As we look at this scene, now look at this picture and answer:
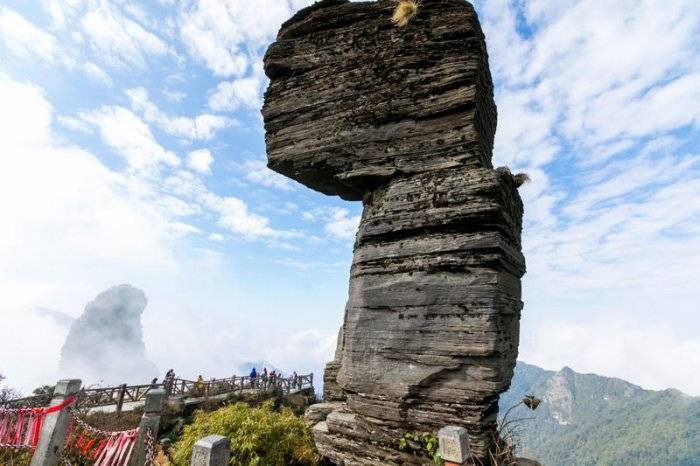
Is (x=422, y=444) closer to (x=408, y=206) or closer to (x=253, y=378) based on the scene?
(x=408, y=206)

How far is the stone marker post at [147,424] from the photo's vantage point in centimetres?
681

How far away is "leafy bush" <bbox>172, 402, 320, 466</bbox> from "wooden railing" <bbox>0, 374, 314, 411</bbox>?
35.2 ft

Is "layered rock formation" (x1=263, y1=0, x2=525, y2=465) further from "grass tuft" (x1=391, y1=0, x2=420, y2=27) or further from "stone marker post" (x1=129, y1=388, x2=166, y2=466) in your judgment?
"stone marker post" (x1=129, y1=388, x2=166, y2=466)

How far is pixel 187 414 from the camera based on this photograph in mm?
20781

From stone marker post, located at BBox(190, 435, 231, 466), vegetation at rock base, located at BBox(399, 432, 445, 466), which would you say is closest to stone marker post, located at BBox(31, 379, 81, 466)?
stone marker post, located at BBox(190, 435, 231, 466)

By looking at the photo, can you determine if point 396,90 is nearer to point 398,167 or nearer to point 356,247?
point 398,167

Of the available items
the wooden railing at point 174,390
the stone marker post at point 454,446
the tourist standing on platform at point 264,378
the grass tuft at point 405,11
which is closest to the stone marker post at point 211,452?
the stone marker post at point 454,446

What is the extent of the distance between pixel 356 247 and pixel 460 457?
438 cm

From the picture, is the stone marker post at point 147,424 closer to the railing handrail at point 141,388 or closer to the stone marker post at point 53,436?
the stone marker post at point 53,436

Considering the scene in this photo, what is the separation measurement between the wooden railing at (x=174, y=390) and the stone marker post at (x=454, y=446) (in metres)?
14.9

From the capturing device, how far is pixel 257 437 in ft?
22.6

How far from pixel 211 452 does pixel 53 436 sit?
5016mm

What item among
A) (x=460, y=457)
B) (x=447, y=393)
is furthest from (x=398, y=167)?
(x=460, y=457)

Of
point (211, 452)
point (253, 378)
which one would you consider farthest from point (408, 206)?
point (253, 378)
